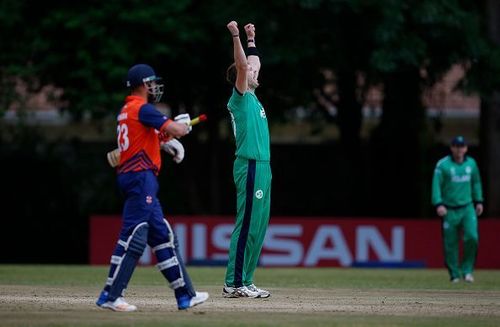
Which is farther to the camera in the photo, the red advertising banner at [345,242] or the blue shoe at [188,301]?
the red advertising banner at [345,242]

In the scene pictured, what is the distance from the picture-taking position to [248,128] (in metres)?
12.7

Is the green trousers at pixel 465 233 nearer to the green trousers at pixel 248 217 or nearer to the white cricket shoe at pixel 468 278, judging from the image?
the white cricket shoe at pixel 468 278

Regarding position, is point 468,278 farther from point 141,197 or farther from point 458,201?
point 141,197

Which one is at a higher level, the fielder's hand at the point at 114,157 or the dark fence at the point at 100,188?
the fielder's hand at the point at 114,157

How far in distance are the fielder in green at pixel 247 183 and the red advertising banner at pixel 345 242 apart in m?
14.0

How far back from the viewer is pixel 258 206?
12.7 metres

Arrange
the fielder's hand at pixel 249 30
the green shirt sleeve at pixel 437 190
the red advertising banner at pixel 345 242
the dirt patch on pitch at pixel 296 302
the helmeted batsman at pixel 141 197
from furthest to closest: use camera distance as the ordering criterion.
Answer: the red advertising banner at pixel 345 242
the green shirt sleeve at pixel 437 190
the fielder's hand at pixel 249 30
the dirt patch on pitch at pixel 296 302
the helmeted batsman at pixel 141 197

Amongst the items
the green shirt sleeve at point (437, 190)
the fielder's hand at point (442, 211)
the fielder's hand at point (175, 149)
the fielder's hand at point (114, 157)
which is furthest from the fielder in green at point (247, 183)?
the green shirt sleeve at point (437, 190)

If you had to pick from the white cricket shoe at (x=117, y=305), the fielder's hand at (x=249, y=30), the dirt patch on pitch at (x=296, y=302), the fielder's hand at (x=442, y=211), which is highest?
the fielder's hand at (x=249, y=30)

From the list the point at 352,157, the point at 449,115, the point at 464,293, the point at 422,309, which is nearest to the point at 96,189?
the point at 352,157

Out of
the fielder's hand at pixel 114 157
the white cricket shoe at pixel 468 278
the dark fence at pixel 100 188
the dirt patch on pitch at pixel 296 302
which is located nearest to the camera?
the fielder's hand at pixel 114 157

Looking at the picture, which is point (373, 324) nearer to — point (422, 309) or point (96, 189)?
point (422, 309)

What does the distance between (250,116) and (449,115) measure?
23613 mm

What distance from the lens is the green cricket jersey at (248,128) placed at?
12.7 m
